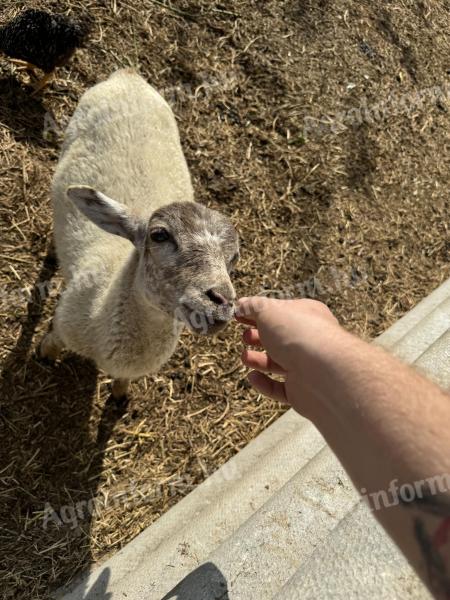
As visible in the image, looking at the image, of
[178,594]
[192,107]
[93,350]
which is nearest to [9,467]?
[93,350]

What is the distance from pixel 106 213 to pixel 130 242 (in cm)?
55

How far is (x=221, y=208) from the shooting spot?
5.37 metres

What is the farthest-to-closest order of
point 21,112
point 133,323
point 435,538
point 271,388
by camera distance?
point 21,112 < point 133,323 < point 271,388 < point 435,538

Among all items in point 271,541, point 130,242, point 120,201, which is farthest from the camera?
point 130,242

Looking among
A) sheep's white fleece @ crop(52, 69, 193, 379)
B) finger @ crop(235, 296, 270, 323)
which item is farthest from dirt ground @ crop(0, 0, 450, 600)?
finger @ crop(235, 296, 270, 323)

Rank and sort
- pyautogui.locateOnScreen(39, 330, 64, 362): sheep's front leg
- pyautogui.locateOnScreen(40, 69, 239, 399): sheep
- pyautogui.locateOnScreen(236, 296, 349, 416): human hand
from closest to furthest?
pyautogui.locateOnScreen(236, 296, 349, 416): human hand
pyautogui.locateOnScreen(40, 69, 239, 399): sheep
pyautogui.locateOnScreen(39, 330, 64, 362): sheep's front leg

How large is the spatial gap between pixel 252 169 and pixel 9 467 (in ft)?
12.3

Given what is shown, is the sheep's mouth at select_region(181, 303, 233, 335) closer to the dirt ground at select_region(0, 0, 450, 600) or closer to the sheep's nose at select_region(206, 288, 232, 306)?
the sheep's nose at select_region(206, 288, 232, 306)

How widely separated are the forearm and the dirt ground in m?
2.69

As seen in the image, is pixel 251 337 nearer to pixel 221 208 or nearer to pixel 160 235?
pixel 160 235

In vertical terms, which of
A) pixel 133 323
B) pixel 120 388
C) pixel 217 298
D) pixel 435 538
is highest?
Result: pixel 435 538

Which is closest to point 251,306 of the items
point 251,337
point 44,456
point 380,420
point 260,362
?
point 251,337

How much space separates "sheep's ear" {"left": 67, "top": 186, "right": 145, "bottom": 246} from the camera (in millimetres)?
3080

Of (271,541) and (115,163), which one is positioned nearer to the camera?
(271,541)
